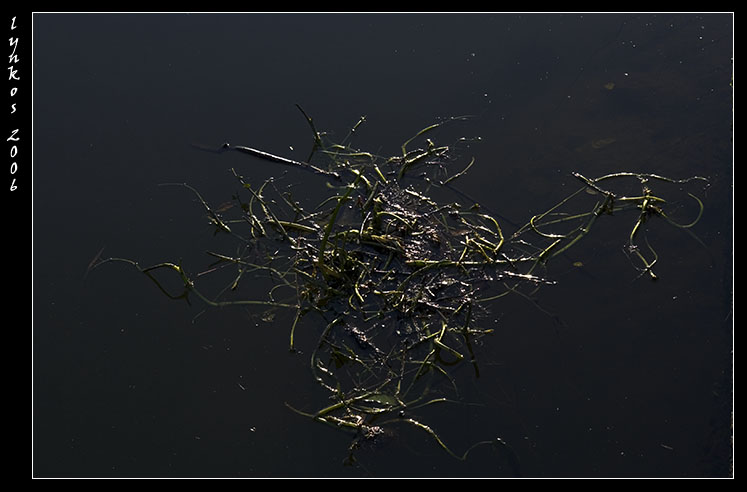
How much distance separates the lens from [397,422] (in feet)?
7.36

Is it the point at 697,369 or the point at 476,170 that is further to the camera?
A: the point at 476,170

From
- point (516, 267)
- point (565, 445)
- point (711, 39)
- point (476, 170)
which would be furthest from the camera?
point (711, 39)

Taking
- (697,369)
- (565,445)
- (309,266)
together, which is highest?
(309,266)

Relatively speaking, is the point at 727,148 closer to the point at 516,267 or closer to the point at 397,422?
the point at 516,267

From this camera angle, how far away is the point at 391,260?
2389mm

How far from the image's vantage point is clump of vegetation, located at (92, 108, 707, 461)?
228 centimetres

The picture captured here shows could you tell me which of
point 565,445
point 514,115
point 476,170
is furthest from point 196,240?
point 565,445

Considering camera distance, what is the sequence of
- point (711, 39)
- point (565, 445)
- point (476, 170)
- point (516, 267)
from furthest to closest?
1. point (711, 39)
2. point (476, 170)
3. point (516, 267)
4. point (565, 445)

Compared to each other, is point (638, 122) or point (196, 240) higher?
point (638, 122)

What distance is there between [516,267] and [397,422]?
0.60 meters

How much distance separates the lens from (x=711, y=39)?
2.73 m

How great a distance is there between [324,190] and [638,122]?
1097 mm

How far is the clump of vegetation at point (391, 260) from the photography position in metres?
2.28

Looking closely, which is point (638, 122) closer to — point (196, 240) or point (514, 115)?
point (514, 115)
